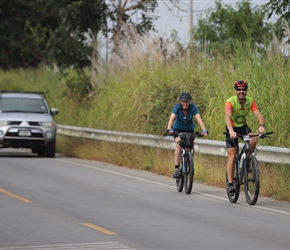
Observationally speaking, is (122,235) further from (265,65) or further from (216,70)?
(216,70)

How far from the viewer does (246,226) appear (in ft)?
44.0

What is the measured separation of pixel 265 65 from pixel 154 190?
350 cm

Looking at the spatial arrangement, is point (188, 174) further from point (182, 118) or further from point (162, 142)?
point (162, 142)

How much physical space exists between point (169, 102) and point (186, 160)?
591cm

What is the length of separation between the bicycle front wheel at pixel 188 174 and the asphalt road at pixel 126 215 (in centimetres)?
18

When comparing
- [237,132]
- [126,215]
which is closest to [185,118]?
[237,132]

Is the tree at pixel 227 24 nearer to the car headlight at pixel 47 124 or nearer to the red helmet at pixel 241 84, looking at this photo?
the car headlight at pixel 47 124

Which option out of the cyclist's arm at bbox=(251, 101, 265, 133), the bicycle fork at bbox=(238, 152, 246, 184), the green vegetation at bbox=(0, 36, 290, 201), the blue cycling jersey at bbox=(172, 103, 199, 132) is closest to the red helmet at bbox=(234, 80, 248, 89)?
the cyclist's arm at bbox=(251, 101, 265, 133)

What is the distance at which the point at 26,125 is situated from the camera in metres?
27.8

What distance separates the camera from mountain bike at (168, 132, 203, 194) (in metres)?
18.1

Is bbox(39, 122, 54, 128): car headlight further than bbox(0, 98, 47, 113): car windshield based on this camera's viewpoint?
No

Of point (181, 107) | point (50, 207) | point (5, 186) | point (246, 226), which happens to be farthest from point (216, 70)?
point (246, 226)

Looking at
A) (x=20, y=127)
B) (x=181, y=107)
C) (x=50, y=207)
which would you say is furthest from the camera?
(x=20, y=127)

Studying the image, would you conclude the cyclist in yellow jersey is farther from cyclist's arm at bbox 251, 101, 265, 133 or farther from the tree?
the tree
